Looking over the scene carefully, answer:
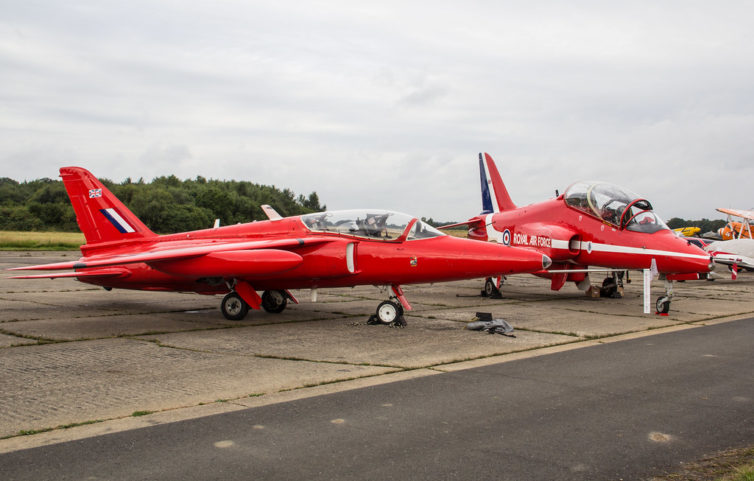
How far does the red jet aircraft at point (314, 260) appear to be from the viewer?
31.7 feet

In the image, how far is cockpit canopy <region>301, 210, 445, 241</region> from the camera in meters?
10.3

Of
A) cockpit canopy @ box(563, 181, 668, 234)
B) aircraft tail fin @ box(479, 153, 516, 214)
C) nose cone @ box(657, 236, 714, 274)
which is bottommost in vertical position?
nose cone @ box(657, 236, 714, 274)

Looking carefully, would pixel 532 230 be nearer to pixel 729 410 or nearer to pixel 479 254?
pixel 479 254

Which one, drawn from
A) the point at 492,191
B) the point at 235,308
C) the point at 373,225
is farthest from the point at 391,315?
the point at 492,191

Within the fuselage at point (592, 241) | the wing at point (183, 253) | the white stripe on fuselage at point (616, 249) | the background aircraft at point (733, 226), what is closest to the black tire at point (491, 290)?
the fuselage at point (592, 241)

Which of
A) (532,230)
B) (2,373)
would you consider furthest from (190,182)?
(2,373)

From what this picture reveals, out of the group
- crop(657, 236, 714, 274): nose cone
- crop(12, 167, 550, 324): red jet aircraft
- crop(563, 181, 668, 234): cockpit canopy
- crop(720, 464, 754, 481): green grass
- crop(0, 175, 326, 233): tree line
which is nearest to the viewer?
crop(720, 464, 754, 481): green grass

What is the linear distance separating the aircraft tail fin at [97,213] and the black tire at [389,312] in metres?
5.57

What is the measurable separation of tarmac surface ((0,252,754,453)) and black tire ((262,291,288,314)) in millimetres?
158

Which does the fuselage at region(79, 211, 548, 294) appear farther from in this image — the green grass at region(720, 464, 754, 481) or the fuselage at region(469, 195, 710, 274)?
the green grass at region(720, 464, 754, 481)

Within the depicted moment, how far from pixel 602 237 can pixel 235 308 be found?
840 cm

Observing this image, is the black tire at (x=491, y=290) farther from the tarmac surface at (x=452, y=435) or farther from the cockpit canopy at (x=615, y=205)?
the tarmac surface at (x=452, y=435)

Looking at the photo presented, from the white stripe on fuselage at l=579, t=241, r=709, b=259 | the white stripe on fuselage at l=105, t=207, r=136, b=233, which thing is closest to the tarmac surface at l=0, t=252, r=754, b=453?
the white stripe on fuselage at l=579, t=241, r=709, b=259

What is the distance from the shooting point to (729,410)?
5.12m
